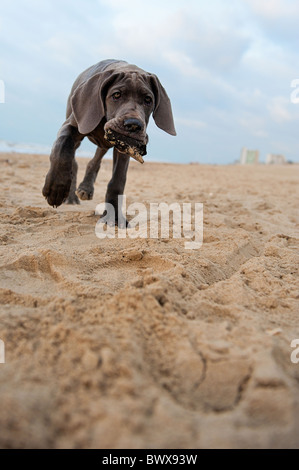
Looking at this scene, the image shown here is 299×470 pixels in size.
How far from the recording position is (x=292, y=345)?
151cm

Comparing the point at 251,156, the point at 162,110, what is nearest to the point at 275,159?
the point at 251,156

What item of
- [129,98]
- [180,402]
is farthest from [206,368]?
[129,98]

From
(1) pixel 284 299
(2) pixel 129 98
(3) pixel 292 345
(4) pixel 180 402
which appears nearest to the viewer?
(4) pixel 180 402

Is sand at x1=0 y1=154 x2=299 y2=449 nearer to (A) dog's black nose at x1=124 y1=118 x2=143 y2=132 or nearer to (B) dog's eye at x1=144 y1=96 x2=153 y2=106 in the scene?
(A) dog's black nose at x1=124 y1=118 x2=143 y2=132

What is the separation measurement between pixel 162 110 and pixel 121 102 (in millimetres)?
571

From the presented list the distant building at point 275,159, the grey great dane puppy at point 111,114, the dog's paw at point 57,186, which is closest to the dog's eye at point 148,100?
the grey great dane puppy at point 111,114

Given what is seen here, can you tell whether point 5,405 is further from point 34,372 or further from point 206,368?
point 206,368

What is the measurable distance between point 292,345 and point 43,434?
1.02m

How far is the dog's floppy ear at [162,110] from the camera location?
3.36m

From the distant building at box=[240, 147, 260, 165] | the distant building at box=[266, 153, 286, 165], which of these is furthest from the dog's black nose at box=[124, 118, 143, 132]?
Answer: the distant building at box=[266, 153, 286, 165]

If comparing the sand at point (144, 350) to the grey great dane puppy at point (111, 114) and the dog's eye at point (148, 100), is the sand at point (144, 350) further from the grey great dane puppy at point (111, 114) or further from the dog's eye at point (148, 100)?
the dog's eye at point (148, 100)

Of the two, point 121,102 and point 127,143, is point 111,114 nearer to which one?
point 121,102
